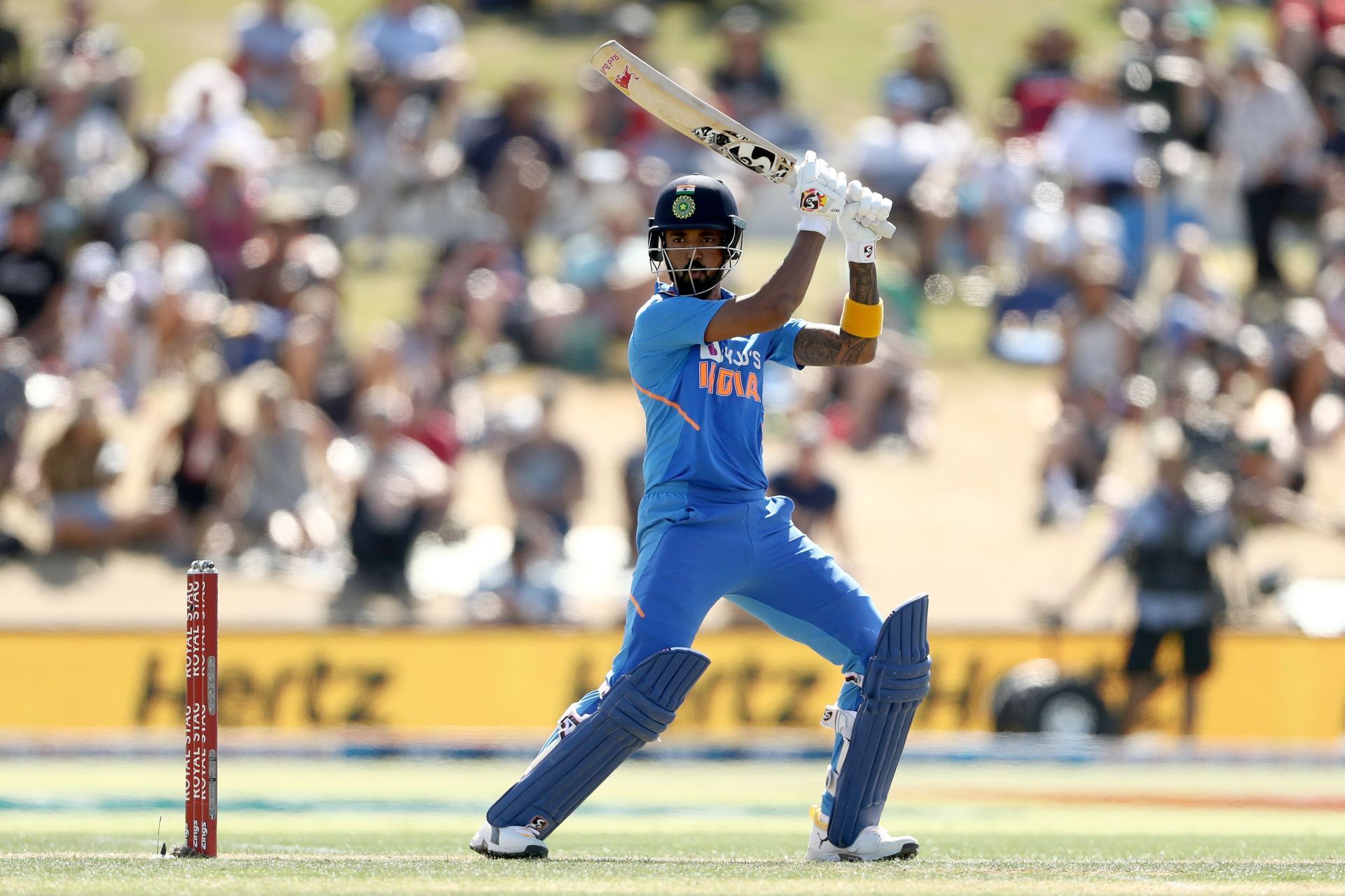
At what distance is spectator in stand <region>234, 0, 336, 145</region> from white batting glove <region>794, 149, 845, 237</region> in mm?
12401

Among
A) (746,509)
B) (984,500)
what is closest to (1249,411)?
(984,500)

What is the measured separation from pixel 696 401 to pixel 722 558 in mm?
494

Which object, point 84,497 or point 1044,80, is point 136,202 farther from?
point 1044,80

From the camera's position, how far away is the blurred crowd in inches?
539

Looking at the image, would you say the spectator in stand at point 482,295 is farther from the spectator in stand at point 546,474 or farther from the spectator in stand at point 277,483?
the spectator in stand at point 277,483

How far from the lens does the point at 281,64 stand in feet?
58.3

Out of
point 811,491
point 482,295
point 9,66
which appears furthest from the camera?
point 9,66

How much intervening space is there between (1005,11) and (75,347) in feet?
48.1

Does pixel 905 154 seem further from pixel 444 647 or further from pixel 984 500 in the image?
pixel 444 647

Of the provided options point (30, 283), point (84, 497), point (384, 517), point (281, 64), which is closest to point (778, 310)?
point (384, 517)

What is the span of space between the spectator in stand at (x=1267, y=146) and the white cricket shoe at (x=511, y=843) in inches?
504

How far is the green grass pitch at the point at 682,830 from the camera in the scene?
525 cm

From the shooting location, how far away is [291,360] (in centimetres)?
1445

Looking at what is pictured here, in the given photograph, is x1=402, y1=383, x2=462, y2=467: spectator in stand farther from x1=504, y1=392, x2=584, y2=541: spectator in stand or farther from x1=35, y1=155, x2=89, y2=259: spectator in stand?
x1=35, y1=155, x2=89, y2=259: spectator in stand
